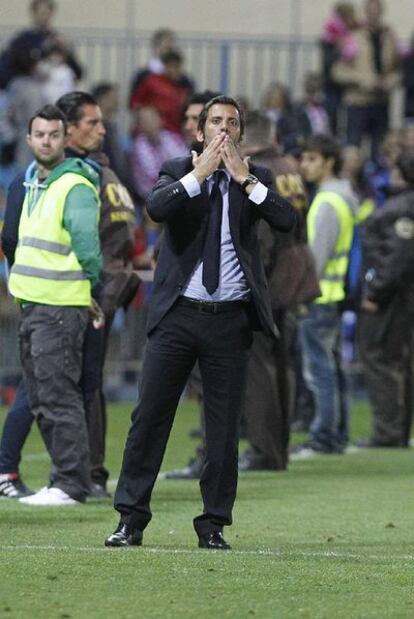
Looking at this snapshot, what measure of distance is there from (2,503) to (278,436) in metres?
2.86

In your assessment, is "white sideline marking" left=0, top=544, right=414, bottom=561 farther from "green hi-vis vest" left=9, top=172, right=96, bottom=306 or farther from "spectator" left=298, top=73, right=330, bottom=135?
"spectator" left=298, top=73, right=330, bottom=135

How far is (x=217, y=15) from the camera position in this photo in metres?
26.2

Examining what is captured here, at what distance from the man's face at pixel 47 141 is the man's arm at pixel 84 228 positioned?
0.26 metres

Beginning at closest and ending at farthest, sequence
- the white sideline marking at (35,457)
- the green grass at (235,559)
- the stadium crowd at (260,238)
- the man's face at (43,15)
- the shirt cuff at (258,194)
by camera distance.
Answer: the green grass at (235,559)
the shirt cuff at (258,194)
the stadium crowd at (260,238)
the white sideline marking at (35,457)
the man's face at (43,15)

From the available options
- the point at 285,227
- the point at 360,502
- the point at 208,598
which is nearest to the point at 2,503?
the point at 360,502

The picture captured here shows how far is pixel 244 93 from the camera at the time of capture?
24.9 metres

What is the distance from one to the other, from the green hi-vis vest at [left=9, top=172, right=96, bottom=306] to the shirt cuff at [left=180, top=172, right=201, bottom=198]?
2145 mm

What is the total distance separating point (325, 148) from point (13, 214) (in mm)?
4632

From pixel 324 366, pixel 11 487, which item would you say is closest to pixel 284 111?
pixel 324 366

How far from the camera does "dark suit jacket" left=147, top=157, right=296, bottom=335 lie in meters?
8.79

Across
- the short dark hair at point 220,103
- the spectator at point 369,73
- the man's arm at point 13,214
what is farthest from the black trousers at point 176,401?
the spectator at point 369,73

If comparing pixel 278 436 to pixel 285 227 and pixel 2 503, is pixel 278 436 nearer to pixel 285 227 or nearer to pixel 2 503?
pixel 2 503

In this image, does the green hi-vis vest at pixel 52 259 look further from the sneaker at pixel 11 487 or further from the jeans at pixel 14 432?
the sneaker at pixel 11 487

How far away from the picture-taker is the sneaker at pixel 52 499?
10.8 metres
